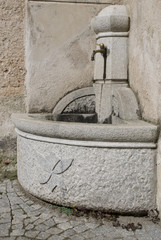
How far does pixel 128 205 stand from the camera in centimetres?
235

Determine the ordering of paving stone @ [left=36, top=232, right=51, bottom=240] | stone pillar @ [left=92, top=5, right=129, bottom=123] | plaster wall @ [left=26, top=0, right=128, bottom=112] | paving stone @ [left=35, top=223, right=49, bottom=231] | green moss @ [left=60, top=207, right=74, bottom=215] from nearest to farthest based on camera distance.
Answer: paving stone @ [left=36, top=232, right=51, bottom=240] < paving stone @ [left=35, top=223, right=49, bottom=231] < green moss @ [left=60, top=207, right=74, bottom=215] < stone pillar @ [left=92, top=5, right=129, bottom=123] < plaster wall @ [left=26, top=0, right=128, bottom=112]

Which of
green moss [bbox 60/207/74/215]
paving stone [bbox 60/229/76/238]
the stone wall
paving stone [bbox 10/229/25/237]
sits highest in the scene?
the stone wall

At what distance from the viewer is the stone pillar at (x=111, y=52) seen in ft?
10.6

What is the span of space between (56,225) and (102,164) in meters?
0.62

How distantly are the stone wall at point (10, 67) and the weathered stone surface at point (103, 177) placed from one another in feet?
4.06

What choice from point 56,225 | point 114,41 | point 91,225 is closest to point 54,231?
point 56,225

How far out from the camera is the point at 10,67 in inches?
139

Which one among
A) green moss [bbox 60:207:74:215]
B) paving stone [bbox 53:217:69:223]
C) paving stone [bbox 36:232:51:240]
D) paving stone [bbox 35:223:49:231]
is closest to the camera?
paving stone [bbox 36:232:51:240]

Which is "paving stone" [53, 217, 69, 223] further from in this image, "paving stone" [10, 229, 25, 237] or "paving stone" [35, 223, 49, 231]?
"paving stone" [10, 229, 25, 237]

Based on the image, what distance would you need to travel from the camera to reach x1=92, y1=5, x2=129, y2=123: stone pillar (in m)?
3.22

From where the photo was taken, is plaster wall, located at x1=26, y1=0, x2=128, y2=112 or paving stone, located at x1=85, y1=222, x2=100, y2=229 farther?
plaster wall, located at x1=26, y1=0, x2=128, y2=112

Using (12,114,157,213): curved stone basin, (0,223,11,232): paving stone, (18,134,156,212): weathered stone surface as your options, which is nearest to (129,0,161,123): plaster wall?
(12,114,157,213): curved stone basin

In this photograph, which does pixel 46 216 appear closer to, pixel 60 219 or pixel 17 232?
pixel 60 219

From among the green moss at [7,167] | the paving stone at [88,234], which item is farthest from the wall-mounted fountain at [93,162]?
the green moss at [7,167]
